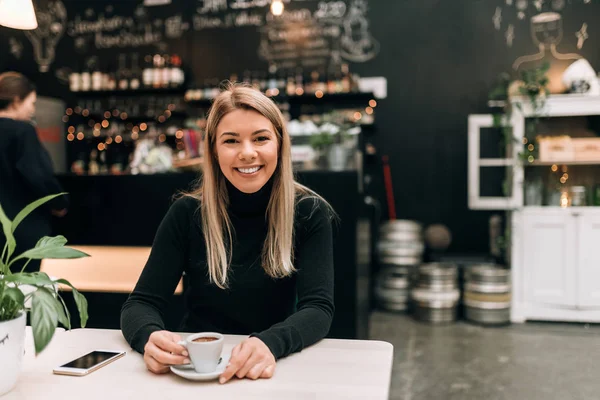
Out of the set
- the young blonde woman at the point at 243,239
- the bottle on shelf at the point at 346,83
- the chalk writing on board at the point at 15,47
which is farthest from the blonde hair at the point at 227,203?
the chalk writing on board at the point at 15,47

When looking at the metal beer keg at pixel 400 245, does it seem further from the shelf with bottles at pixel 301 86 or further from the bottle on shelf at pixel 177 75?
the bottle on shelf at pixel 177 75

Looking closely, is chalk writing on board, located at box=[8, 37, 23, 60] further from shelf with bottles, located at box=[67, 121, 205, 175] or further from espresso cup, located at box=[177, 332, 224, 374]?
espresso cup, located at box=[177, 332, 224, 374]

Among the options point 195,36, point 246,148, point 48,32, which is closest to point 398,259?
point 195,36

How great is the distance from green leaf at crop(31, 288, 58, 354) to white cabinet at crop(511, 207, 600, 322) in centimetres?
433

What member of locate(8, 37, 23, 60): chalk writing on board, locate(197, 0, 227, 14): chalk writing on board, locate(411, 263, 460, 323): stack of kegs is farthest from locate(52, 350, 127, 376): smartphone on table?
locate(8, 37, 23, 60): chalk writing on board

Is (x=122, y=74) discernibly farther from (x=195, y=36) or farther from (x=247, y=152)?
(x=247, y=152)

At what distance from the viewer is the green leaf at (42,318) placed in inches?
35.2

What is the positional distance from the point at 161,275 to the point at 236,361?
0.56m

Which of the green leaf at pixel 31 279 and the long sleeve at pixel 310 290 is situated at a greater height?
the green leaf at pixel 31 279

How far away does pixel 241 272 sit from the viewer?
165 centimetres

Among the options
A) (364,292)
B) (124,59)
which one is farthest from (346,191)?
(124,59)

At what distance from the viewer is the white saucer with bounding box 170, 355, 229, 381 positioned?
3.52 feet

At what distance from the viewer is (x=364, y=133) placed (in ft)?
19.1

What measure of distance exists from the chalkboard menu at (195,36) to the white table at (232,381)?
16.4 feet
